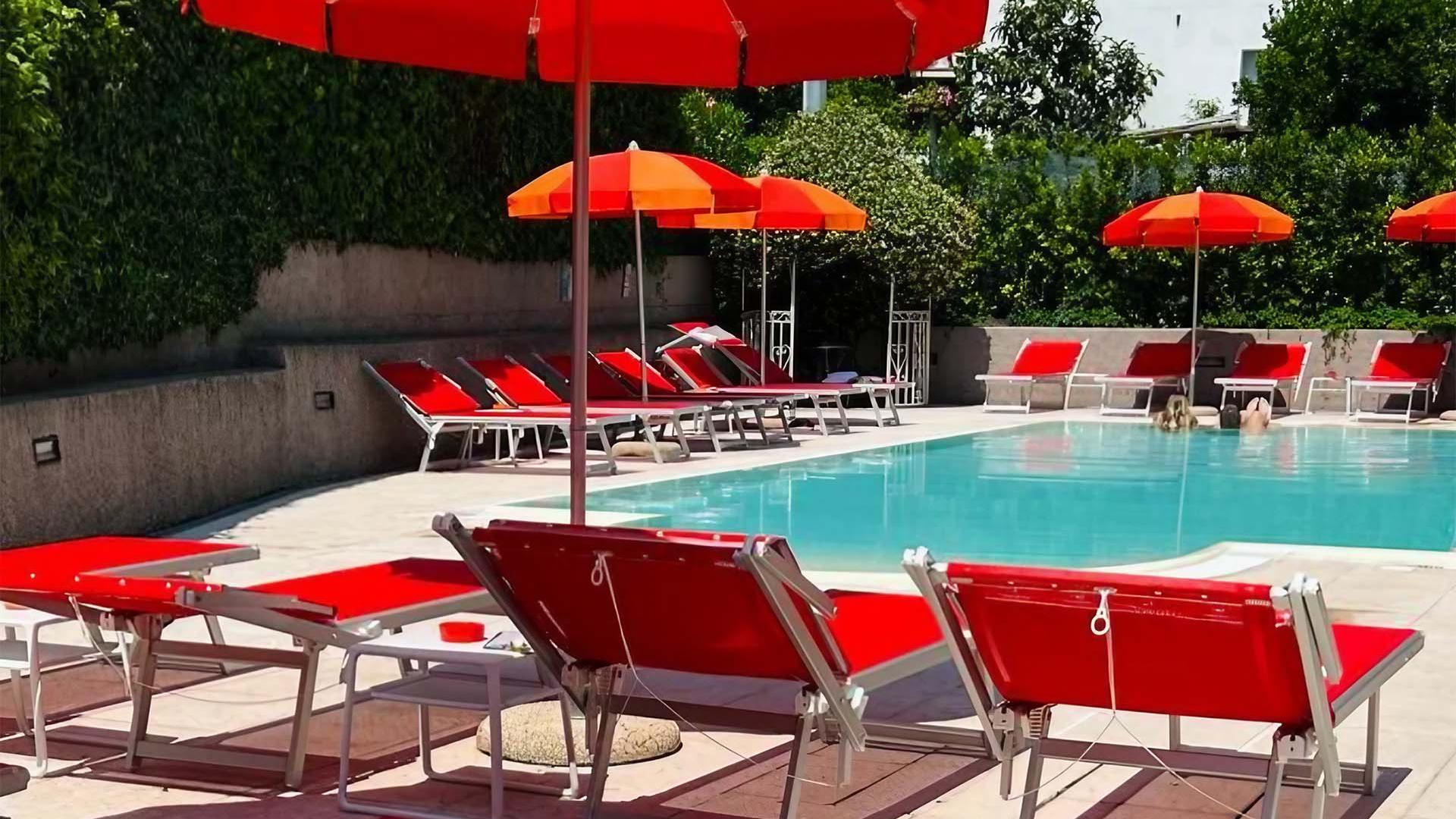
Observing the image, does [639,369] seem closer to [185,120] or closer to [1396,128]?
[185,120]

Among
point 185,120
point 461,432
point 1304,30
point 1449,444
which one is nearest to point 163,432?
point 185,120

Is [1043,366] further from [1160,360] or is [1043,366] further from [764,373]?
[764,373]

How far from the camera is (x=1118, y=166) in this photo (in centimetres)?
2086

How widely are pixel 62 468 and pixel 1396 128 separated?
63.7 ft

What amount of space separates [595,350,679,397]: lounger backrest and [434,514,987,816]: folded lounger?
1132cm

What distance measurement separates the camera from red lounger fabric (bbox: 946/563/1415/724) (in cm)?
378

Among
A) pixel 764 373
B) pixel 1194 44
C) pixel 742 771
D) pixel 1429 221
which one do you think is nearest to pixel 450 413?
pixel 764 373

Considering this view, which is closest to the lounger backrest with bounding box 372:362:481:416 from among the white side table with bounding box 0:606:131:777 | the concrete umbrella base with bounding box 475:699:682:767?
the white side table with bounding box 0:606:131:777

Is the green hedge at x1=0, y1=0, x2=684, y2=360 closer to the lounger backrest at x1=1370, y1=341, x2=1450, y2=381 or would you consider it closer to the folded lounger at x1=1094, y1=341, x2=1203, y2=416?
the folded lounger at x1=1094, y1=341, x2=1203, y2=416

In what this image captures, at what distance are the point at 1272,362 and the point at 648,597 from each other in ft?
53.1

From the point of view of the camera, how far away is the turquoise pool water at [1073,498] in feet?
34.2

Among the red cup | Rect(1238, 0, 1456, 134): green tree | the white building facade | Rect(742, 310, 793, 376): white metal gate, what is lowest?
the red cup

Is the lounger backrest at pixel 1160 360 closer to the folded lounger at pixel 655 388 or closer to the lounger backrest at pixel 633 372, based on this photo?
the folded lounger at pixel 655 388

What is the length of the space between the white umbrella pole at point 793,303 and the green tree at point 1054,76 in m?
10.6
